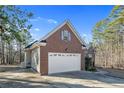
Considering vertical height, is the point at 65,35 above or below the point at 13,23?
below

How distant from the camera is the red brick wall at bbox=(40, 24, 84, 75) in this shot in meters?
18.7

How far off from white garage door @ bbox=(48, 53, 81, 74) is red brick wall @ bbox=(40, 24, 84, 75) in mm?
414

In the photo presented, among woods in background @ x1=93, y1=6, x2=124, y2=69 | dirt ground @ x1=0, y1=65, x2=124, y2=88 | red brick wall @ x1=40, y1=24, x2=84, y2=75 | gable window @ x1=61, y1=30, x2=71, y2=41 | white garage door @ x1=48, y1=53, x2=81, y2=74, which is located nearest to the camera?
dirt ground @ x1=0, y1=65, x2=124, y2=88

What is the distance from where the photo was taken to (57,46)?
793 inches

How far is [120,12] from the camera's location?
2638cm

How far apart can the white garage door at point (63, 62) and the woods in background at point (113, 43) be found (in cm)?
600

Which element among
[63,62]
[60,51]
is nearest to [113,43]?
[63,62]

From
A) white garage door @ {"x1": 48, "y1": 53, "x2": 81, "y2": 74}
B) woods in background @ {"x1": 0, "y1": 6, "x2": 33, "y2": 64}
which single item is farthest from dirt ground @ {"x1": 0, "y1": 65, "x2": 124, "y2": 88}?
woods in background @ {"x1": 0, "y1": 6, "x2": 33, "y2": 64}

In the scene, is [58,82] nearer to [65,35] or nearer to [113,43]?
[65,35]

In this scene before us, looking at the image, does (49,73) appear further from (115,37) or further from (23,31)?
(115,37)

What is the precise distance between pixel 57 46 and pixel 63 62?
1775mm

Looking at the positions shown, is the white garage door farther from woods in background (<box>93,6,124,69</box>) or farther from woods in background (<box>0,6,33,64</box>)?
woods in background (<box>93,6,124,69</box>)

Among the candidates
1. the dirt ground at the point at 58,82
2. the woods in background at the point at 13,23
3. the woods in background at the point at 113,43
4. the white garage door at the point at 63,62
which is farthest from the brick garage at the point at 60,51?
the woods in background at the point at 113,43

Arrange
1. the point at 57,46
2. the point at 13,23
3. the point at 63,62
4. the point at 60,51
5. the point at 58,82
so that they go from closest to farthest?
the point at 58,82
the point at 13,23
the point at 57,46
the point at 60,51
the point at 63,62
